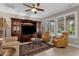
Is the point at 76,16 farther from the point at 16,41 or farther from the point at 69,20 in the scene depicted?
the point at 16,41

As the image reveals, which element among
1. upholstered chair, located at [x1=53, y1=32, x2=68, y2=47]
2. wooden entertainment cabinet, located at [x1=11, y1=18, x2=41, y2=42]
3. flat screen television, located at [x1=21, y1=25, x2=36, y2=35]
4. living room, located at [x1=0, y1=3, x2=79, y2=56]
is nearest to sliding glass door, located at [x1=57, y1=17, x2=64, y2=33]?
living room, located at [x1=0, y1=3, x2=79, y2=56]

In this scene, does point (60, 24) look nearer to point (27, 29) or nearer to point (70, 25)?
point (70, 25)

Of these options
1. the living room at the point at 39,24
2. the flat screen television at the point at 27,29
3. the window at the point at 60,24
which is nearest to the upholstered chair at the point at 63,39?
the living room at the point at 39,24

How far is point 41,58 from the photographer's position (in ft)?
6.64

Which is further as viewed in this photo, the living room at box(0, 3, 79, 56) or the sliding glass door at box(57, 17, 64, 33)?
the sliding glass door at box(57, 17, 64, 33)

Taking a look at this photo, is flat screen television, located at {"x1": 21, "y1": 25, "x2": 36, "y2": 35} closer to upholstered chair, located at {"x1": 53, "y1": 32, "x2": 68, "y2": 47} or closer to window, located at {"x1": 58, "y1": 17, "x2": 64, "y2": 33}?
window, located at {"x1": 58, "y1": 17, "x2": 64, "y2": 33}

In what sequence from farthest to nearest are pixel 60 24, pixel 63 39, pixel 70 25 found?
pixel 63 39 → pixel 60 24 → pixel 70 25

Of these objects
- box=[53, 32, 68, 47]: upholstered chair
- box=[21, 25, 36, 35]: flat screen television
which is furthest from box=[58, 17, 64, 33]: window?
box=[21, 25, 36, 35]: flat screen television

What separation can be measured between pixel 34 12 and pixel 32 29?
545 millimetres

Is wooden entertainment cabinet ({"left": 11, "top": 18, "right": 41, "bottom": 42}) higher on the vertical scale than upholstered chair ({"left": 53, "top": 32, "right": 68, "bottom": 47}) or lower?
higher

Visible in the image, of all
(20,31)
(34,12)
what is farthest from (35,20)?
(20,31)

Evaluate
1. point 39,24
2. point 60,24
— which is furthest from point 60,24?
point 39,24

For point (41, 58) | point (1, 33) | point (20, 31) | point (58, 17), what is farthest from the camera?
point (58, 17)

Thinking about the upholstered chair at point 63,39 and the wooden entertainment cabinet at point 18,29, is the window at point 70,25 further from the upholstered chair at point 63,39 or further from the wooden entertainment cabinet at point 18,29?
the wooden entertainment cabinet at point 18,29
